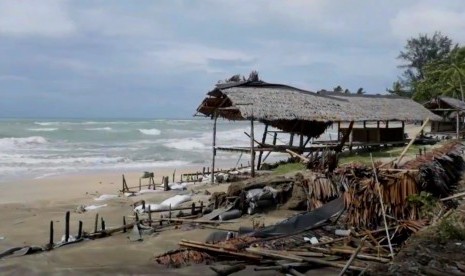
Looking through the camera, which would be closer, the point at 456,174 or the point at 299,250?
the point at 299,250

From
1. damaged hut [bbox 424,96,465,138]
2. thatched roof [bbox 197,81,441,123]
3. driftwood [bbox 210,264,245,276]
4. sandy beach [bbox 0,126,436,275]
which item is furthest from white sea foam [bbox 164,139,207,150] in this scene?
driftwood [bbox 210,264,245,276]

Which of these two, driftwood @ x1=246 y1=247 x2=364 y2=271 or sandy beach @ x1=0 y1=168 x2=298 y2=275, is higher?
driftwood @ x1=246 y1=247 x2=364 y2=271

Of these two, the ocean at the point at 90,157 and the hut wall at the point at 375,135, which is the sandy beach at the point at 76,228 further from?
the hut wall at the point at 375,135

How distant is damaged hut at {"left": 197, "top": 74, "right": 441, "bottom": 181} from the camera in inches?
708

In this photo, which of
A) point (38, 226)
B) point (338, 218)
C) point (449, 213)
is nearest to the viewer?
point (449, 213)

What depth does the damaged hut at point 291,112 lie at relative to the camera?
18.0 m

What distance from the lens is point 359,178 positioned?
32.4 ft

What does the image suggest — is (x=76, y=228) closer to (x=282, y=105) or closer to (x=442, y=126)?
(x=282, y=105)

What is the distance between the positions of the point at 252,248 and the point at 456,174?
670 cm

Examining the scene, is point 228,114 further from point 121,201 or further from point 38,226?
point 38,226

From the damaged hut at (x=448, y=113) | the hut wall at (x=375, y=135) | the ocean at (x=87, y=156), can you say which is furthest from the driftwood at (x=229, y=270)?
the damaged hut at (x=448, y=113)

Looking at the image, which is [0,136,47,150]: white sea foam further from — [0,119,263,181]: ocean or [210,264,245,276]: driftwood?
[210,264,245,276]: driftwood

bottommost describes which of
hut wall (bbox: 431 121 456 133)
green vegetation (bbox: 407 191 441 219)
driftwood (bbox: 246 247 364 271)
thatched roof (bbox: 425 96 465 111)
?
driftwood (bbox: 246 247 364 271)

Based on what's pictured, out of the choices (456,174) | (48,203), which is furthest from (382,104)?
(48,203)
